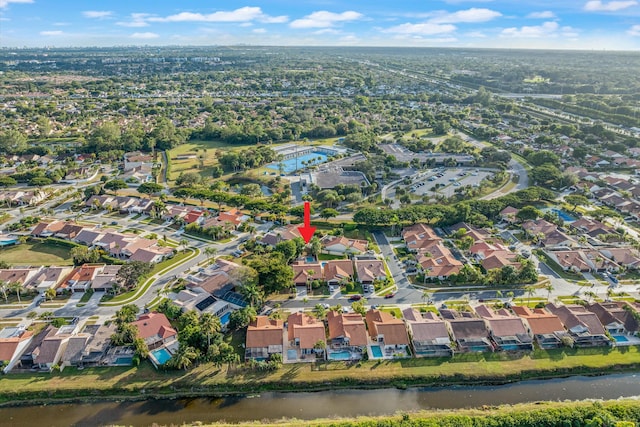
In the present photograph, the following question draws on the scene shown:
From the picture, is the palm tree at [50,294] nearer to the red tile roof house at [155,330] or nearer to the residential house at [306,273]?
the red tile roof house at [155,330]

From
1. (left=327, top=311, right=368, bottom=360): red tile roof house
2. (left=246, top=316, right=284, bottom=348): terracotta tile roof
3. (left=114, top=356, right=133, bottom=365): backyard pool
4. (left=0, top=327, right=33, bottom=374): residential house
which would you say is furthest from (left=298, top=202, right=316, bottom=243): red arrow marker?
(left=0, top=327, right=33, bottom=374): residential house

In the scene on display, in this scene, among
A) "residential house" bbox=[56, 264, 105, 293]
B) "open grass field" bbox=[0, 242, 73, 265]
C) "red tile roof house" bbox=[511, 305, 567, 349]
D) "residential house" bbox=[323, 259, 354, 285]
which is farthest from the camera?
"open grass field" bbox=[0, 242, 73, 265]

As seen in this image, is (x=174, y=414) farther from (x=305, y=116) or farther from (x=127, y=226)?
(x=305, y=116)

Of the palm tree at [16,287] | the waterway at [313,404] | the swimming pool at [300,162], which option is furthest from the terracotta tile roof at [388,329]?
the swimming pool at [300,162]

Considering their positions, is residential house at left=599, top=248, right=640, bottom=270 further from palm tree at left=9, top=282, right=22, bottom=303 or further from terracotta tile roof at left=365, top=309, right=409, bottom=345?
palm tree at left=9, top=282, right=22, bottom=303

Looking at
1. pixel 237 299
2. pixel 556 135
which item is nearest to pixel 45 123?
pixel 237 299

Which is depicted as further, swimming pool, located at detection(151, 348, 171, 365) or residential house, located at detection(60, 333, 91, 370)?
swimming pool, located at detection(151, 348, 171, 365)
